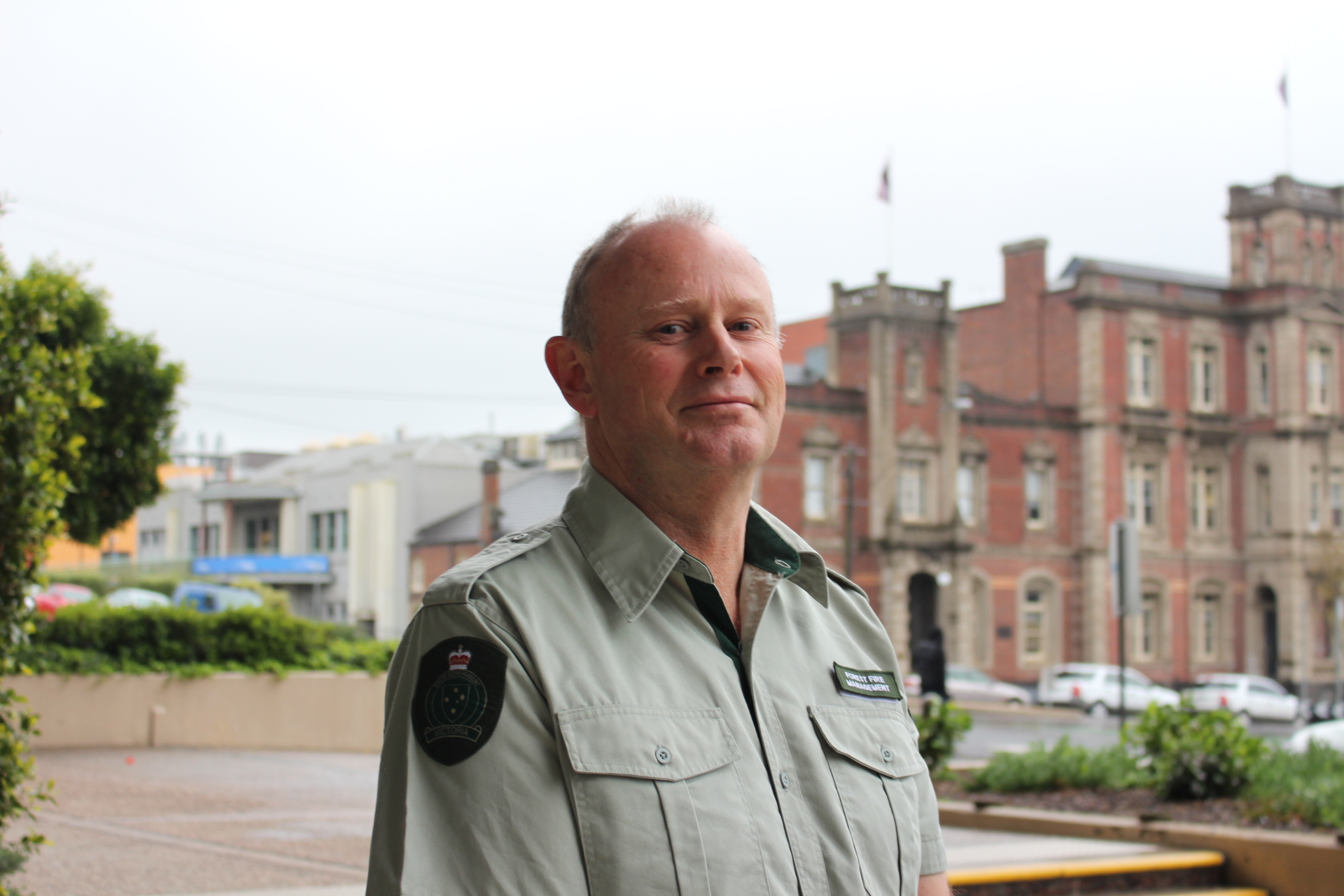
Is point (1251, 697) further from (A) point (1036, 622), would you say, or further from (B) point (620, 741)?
(B) point (620, 741)

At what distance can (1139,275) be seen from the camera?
50375mm

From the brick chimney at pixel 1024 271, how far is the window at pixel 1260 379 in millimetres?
8340

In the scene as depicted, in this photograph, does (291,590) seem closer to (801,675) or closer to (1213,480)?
(1213,480)

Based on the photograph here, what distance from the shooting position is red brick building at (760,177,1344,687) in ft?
145

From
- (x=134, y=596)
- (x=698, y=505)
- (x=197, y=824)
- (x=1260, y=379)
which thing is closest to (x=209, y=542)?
(x=134, y=596)

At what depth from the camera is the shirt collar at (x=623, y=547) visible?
6.91ft

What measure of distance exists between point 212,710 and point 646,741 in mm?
16714

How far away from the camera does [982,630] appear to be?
45844 mm

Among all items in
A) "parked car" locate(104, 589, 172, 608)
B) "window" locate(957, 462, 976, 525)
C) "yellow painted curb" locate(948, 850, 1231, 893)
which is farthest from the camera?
"window" locate(957, 462, 976, 525)

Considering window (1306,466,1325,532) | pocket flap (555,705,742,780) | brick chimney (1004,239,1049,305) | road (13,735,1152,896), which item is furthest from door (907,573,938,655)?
pocket flap (555,705,742,780)

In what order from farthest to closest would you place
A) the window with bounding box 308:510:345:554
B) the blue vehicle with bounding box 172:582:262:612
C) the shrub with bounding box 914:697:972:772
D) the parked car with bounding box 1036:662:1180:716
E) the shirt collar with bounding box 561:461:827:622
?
the window with bounding box 308:510:345:554 → the blue vehicle with bounding box 172:582:262:612 → the parked car with bounding box 1036:662:1180:716 → the shrub with bounding box 914:697:972:772 → the shirt collar with bounding box 561:461:827:622

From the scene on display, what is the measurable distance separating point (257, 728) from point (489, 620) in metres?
16.9

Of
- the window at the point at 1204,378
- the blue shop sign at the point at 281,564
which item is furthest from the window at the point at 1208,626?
the blue shop sign at the point at 281,564

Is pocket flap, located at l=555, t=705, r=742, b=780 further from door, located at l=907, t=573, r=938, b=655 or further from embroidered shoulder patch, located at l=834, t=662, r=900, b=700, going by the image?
door, located at l=907, t=573, r=938, b=655
